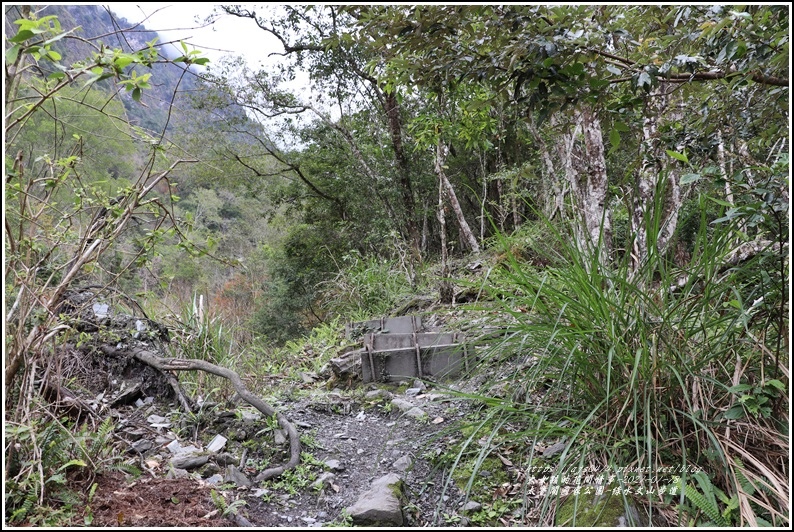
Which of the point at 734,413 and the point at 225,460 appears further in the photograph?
the point at 225,460

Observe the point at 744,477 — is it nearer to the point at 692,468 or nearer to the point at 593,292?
the point at 692,468

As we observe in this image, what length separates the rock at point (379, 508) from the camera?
156 centimetres

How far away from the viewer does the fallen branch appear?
2.01 meters

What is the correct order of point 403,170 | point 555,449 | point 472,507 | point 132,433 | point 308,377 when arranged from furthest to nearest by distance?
point 403,170
point 308,377
point 132,433
point 555,449
point 472,507

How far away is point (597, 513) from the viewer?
4.64ft

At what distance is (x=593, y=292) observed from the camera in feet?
5.43

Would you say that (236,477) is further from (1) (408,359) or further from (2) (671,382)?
(1) (408,359)

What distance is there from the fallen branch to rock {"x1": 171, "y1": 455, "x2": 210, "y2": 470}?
0.79 feet

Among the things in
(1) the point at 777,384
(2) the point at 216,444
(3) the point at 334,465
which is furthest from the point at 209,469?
(1) the point at 777,384

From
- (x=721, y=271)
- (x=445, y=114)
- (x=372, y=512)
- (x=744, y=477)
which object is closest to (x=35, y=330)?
(x=372, y=512)

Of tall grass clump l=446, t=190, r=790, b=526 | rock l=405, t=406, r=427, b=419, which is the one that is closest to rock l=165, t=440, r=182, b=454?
rock l=405, t=406, r=427, b=419

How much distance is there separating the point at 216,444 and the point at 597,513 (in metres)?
1.60

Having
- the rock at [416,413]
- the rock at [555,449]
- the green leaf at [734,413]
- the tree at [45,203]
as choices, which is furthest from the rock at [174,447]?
the green leaf at [734,413]

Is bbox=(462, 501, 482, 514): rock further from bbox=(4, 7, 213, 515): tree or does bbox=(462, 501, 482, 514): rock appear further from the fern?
bbox=(4, 7, 213, 515): tree
